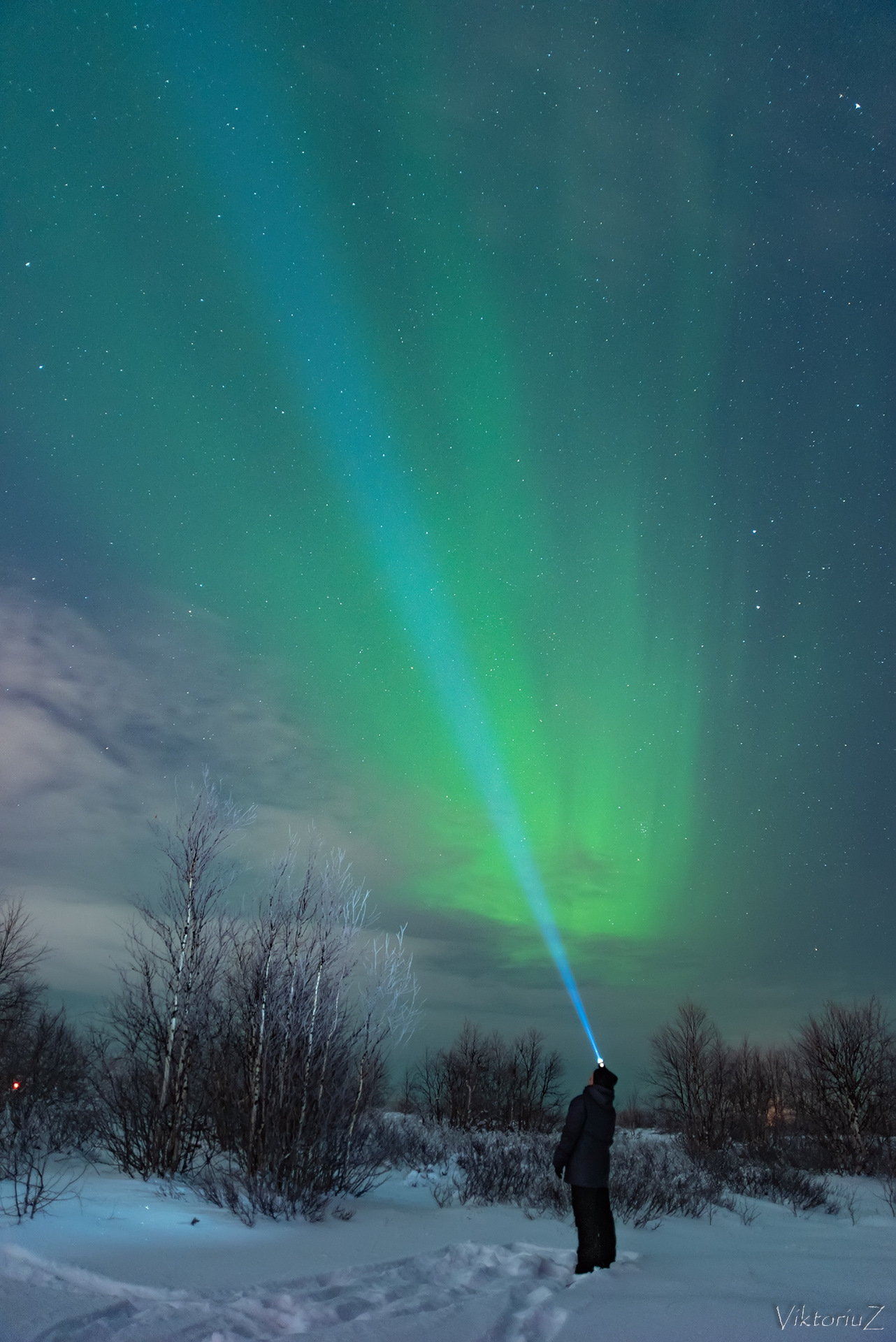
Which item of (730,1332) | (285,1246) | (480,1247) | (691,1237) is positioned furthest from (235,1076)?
(730,1332)

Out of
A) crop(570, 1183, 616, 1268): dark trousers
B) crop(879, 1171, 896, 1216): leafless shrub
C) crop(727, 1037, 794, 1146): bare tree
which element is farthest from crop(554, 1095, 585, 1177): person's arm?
crop(727, 1037, 794, 1146): bare tree

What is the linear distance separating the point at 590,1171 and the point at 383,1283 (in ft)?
7.19

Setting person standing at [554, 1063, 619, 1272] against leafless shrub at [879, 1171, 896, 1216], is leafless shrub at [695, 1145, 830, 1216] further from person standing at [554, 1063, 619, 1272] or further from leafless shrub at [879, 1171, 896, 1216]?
person standing at [554, 1063, 619, 1272]

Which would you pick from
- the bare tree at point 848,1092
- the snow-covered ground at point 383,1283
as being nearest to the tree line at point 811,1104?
the bare tree at point 848,1092

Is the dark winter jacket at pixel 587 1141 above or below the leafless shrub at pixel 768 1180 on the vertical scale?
above

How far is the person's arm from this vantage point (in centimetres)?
812

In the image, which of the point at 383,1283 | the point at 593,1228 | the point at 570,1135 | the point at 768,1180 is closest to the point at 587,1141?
the point at 570,1135

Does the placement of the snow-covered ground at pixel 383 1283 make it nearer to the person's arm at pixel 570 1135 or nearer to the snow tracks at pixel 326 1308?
the snow tracks at pixel 326 1308

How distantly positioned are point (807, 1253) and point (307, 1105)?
24.3ft

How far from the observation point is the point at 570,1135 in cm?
818

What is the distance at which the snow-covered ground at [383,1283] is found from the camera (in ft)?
19.0

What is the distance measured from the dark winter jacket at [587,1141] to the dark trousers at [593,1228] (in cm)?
11

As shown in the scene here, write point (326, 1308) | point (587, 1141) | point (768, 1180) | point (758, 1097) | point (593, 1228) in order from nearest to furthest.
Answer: point (326, 1308) < point (593, 1228) < point (587, 1141) < point (768, 1180) < point (758, 1097)

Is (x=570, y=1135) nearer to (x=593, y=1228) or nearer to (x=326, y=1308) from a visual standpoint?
(x=593, y=1228)
